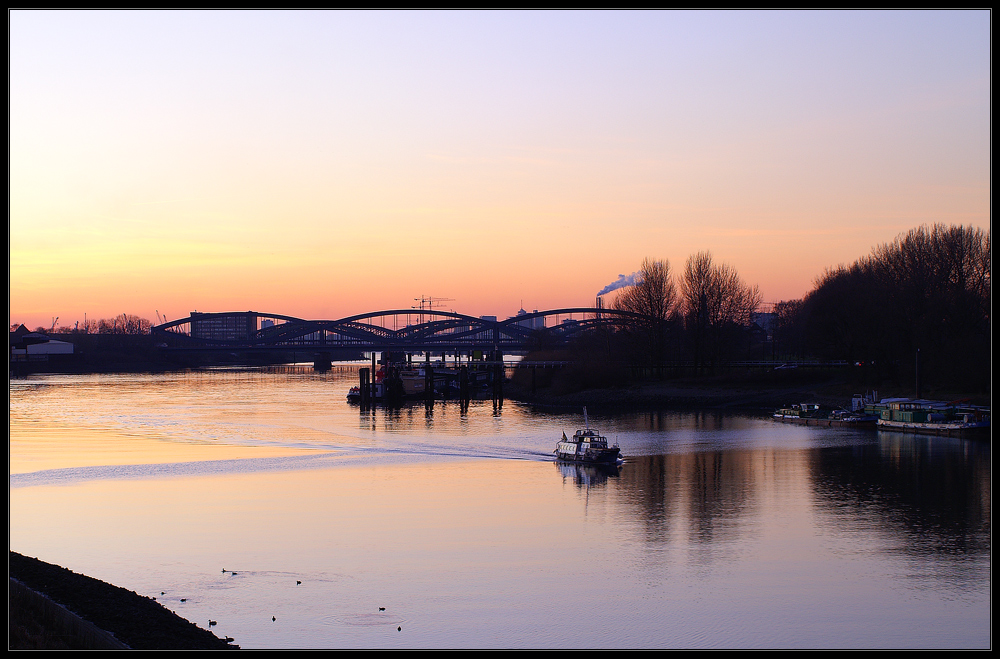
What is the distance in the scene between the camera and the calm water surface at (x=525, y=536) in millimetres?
14172

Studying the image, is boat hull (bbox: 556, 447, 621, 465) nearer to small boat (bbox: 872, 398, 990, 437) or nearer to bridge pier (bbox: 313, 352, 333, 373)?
small boat (bbox: 872, 398, 990, 437)

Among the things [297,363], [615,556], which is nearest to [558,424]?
[615,556]

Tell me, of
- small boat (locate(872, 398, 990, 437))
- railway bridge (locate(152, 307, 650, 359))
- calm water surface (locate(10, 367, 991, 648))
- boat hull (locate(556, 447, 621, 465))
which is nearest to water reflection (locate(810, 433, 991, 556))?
calm water surface (locate(10, 367, 991, 648))

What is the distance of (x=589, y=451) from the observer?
1207 inches

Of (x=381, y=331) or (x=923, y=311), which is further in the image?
(x=381, y=331)

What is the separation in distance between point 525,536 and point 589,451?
36.8 feet

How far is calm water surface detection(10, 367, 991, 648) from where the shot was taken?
14172 millimetres

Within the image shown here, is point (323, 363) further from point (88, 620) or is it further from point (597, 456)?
point (88, 620)

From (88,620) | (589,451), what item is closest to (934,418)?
(589,451)

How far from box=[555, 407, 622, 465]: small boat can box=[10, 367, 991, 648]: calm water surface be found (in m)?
0.88

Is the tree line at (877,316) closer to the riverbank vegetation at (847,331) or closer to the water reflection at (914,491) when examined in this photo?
the riverbank vegetation at (847,331)

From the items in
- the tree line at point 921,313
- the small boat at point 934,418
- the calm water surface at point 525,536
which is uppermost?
the tree line at point 921,313

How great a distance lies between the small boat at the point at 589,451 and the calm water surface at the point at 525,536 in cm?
88

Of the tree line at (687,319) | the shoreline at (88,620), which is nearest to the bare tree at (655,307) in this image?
the tree line at (687,319)
